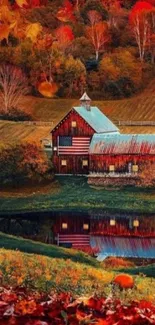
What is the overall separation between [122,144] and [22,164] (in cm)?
685

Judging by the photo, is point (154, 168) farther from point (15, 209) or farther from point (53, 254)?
point (53, 254)

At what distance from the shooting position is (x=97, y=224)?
1271 inches

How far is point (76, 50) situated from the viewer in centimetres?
7700

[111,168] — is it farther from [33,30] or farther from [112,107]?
[33,30]

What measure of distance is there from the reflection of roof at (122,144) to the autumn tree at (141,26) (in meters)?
33.0

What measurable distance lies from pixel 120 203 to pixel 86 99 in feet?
38.7

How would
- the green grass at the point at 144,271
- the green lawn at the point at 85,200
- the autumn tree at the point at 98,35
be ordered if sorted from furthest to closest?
the autumn tree at the point at 98,35
the green lawn at the point at 85,200
the green grass at the point at 144,271

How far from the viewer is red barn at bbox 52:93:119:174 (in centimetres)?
4519

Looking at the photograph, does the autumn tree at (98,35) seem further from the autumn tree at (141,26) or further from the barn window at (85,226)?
the barn window at (85,226)

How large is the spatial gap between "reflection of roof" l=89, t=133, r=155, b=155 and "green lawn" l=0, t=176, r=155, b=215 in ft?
10.3

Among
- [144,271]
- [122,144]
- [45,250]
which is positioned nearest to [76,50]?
[122,144]

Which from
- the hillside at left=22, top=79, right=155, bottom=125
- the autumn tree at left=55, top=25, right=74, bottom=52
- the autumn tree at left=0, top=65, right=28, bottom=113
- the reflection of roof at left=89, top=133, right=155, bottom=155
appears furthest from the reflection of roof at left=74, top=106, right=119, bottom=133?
the autumn tree at left=55, top=25, right=74, bottom=52

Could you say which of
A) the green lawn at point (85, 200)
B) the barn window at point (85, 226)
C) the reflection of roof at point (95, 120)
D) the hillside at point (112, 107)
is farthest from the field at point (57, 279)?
the hillside at point (112, 107)

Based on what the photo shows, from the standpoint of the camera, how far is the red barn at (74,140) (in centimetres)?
4519
